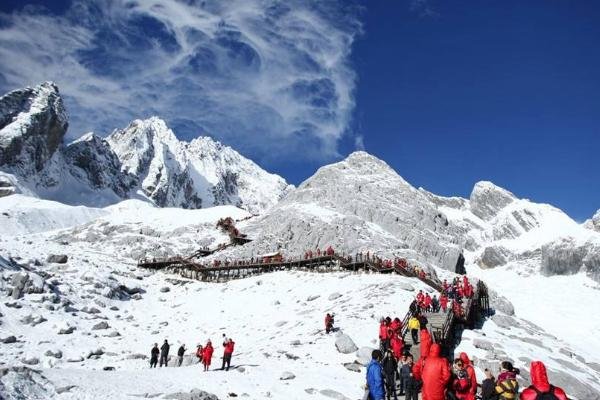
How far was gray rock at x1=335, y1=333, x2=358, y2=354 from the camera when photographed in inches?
901

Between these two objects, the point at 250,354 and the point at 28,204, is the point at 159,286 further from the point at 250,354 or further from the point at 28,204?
the point at 28,204

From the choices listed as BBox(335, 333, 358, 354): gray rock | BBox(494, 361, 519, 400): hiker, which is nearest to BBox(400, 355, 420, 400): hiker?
BBox(494, 361, 519, 400): hiker

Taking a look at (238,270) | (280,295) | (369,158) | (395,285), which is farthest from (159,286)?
(369,158)

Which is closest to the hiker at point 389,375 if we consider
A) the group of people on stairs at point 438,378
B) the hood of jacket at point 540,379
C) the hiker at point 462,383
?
the group of people on stairs at point 438,378

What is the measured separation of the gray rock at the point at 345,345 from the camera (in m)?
22.9

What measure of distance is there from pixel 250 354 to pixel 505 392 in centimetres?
1590

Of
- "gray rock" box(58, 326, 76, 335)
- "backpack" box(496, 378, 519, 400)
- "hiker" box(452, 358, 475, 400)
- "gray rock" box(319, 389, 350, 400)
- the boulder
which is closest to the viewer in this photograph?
"backpack" box(496, 378, 519, 400)

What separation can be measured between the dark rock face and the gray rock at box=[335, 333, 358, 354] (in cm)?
18096

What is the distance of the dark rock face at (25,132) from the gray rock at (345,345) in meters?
181

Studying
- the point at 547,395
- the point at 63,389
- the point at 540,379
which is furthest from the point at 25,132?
the point at 547,395

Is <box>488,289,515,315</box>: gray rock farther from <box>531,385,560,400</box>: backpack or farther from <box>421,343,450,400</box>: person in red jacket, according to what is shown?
<box>531,385,560,400</box>: backpack

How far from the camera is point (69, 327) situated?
3256 centimetres

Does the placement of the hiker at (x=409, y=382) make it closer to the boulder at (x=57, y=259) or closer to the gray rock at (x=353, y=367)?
the gray rock at (x=353, y=367)

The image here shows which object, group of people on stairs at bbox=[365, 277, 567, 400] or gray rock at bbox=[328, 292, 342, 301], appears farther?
gray rock at bbox=[328, 292, 342, 301]
